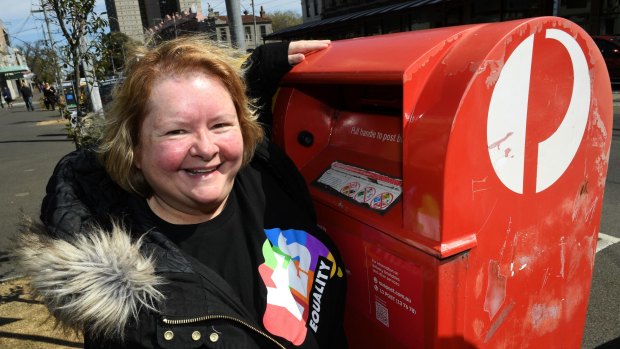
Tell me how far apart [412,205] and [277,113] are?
894mm

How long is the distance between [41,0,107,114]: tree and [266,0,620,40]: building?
12.1 m

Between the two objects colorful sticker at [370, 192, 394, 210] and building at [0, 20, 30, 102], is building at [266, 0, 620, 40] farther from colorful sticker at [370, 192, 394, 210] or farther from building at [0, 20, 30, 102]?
building at [0, 20, 30, 102]

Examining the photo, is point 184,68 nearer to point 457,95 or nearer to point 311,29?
point 457,95

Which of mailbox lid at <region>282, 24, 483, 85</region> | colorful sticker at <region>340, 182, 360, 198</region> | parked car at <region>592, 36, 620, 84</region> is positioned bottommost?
parked car at <region>592, 36, 620, 84</region>

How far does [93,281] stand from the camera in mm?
1032

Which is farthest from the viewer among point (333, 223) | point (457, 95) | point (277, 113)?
point (277, 113)

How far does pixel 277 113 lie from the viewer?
A: 198cm

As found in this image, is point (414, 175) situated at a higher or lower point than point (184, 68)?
lower

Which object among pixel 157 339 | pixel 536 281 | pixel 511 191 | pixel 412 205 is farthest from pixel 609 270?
pixel 157 339

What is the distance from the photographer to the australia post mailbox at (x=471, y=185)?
1223 millimetres

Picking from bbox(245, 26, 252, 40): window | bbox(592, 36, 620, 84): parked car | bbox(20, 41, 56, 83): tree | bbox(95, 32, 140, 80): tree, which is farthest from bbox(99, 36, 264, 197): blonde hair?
bbox(245, 26, 252, 40): window

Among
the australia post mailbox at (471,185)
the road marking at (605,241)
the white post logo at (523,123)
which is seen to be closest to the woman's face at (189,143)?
the australia post mailbox at (471,185)

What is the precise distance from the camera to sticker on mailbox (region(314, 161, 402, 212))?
1.49 metres

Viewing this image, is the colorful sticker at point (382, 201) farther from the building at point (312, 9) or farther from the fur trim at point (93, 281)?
the building at point (312, 9)
